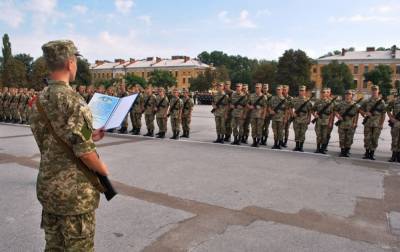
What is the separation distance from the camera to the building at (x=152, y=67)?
3863 inches

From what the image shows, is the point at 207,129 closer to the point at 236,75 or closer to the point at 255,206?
the point at 255,206

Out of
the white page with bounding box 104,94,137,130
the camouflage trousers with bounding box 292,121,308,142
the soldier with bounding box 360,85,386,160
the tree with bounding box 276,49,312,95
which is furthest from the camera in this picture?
the tree with bounding box 276,49,312,95

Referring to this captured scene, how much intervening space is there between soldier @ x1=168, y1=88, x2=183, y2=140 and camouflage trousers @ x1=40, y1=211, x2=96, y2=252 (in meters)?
10.3

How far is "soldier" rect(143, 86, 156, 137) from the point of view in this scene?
13.7 metres

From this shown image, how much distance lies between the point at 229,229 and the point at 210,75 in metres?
64.9

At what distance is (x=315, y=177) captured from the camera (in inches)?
289

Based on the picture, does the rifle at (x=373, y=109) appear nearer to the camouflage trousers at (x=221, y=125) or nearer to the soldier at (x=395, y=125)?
the soldier at (x=395, y=125)

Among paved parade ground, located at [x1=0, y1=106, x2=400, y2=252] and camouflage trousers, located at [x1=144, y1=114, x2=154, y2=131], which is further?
camouflage trousers, located at [x1=144, y1=114, x2=154, y2=131]

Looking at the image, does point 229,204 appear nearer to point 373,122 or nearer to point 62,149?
point 62,149

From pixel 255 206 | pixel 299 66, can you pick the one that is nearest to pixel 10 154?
pixel 255 206

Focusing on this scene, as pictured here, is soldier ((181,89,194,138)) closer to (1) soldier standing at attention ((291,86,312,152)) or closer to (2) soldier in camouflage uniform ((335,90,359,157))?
(1) soldier standing at attention ((291,86,312,152))

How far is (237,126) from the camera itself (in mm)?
12031

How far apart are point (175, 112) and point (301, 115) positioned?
4.40 m

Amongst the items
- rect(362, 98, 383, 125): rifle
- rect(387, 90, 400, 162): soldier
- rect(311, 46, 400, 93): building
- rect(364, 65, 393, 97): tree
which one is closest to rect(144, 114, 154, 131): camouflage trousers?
rect(362, 98, 383, 125): rifle
